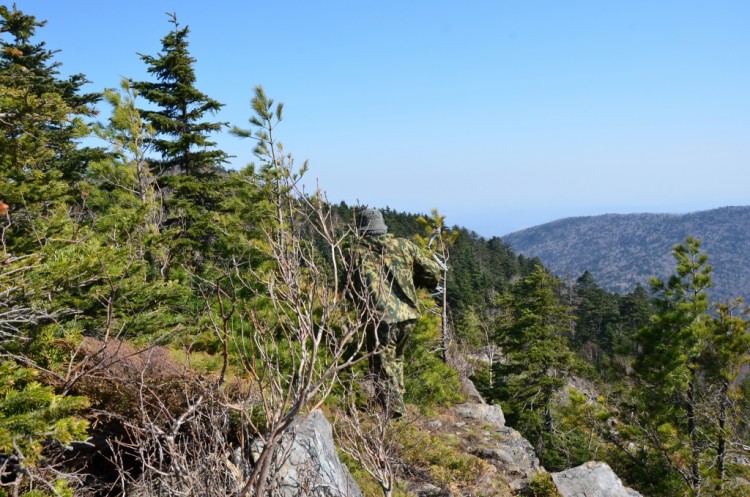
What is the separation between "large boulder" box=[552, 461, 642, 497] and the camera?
18.0ft

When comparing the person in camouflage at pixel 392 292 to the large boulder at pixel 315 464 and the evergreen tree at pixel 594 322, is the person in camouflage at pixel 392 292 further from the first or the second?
the evergreen tree at pixel 594 322

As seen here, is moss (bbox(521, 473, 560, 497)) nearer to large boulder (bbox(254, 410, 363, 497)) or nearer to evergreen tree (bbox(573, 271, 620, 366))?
large boulder (bbox(254, 410, 363, 497))

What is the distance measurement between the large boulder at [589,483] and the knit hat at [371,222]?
3.94 m

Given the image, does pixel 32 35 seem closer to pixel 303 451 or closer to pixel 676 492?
pixel 303 451

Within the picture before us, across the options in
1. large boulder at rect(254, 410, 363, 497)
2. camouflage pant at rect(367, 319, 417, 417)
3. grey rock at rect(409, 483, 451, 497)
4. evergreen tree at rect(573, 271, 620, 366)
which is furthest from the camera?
evergreen tree at rect(573, 271, 620, 366)

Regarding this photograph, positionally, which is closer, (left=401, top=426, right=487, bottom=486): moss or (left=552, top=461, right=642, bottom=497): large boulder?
(left=552, top=461, right=642, bottom=497): large boulder

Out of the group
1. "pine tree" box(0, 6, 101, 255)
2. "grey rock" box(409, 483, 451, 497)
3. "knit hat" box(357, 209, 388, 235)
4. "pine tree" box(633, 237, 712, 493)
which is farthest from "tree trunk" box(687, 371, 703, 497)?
"pine tree" box(0, 6, 101, 255)

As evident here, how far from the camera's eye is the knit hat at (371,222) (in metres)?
5.96

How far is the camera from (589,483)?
566 centimetres

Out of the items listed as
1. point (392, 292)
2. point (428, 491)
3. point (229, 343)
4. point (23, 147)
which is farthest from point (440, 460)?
point (23, 147)

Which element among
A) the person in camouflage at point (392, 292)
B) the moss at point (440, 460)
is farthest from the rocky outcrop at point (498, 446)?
the person in camouflage at point (392, 292)

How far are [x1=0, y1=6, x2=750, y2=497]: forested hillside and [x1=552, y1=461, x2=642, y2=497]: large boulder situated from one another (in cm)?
26

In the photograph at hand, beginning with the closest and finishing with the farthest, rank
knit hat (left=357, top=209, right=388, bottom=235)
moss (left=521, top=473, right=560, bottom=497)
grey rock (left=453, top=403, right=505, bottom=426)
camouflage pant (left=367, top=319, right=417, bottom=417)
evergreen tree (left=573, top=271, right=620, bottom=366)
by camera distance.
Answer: moss (left=521, top=473, right=560, bottom=497)
camouflage pant (left=367, top=319, right=417, bottom=417)
knit hat (left=357, top=209, right=388, bottom=235)
grey rock (left=453, top=403, right=505, bottom=426)
evergreen tree (left=573, top=271, right=620, bottom=366)

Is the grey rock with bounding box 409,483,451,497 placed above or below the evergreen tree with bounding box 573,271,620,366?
above
